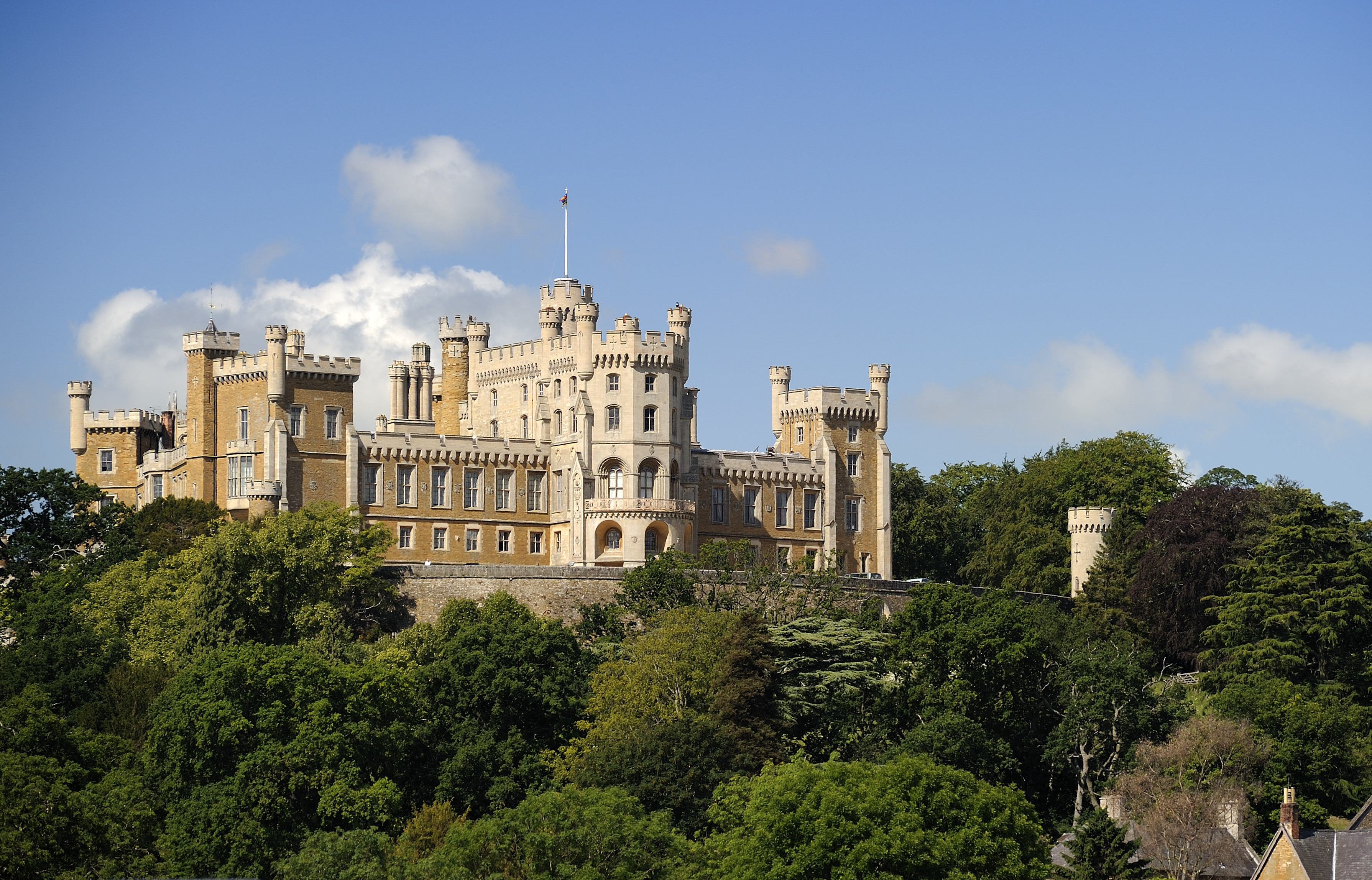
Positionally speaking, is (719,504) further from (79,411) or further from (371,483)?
(79,411)

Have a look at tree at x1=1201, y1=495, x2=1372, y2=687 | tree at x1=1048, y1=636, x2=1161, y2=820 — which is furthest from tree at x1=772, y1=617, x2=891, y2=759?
tree at x1=1201, y1=495, x2=1372, y2=687

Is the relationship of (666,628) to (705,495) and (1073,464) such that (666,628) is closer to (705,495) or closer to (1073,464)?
(705,495)

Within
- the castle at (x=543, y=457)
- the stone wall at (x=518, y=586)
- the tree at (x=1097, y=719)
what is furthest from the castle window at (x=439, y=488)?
the tree at (x=1097, y=719)

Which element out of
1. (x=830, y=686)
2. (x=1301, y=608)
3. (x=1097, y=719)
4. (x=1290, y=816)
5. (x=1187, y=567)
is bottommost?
(x=1290, y=816)

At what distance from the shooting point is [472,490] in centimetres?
9069

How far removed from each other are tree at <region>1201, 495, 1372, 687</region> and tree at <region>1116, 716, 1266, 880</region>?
782 centimetres

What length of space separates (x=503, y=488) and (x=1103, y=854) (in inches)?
1371

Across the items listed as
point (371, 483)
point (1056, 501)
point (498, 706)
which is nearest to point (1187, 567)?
point (1056, 501)

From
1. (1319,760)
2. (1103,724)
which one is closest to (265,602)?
(1103,724)

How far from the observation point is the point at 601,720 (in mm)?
67250

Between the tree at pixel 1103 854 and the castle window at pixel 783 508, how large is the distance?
32.2 m

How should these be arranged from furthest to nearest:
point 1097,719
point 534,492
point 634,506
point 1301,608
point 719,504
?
point 719,504 < point 534,492 < point 634,506 < point 1301,608 < point 1097,719

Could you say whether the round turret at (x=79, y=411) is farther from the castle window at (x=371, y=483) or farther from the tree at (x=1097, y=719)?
the tree at (x=1097, y=719)

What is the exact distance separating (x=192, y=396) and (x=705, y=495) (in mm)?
20184
